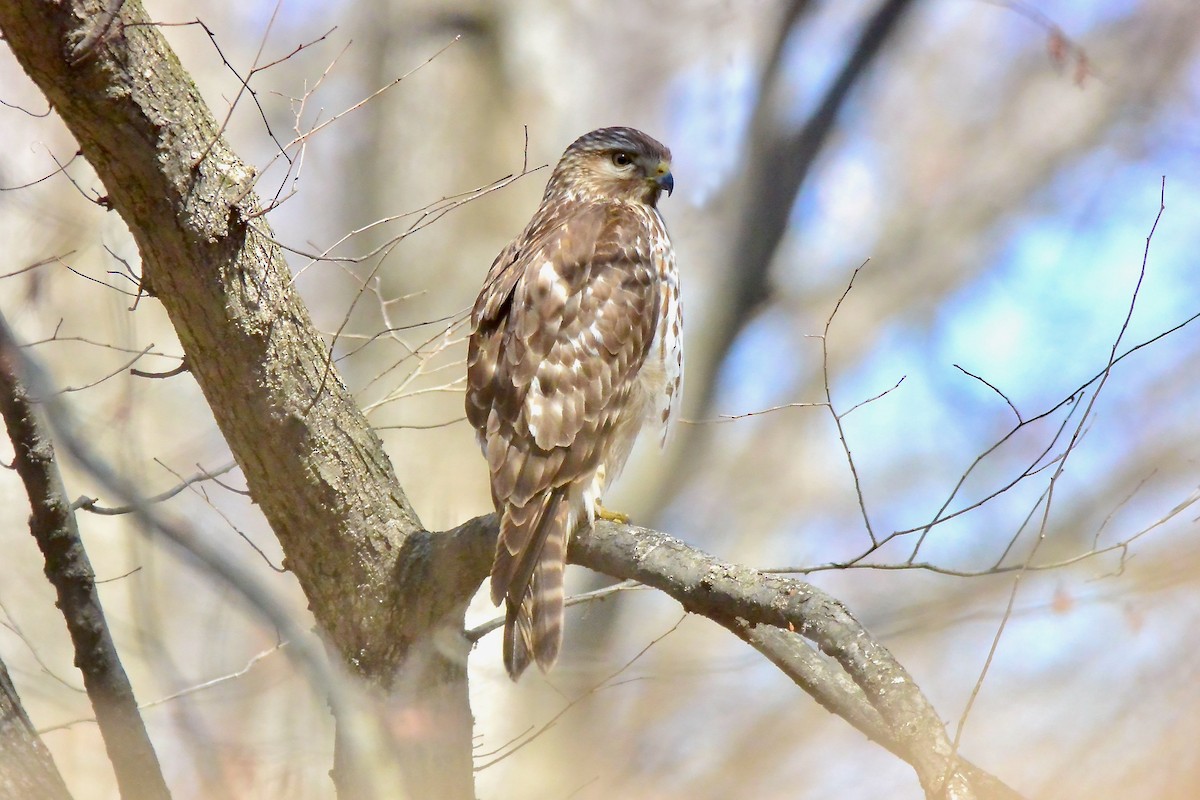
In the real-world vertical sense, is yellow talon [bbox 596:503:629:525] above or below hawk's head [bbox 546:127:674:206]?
below

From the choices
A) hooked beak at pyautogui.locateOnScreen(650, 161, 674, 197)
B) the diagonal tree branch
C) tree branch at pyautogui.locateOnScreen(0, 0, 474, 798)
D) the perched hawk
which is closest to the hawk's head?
hooked beak at pyautogui.locateOnScreen(650, 161, 674, 197)

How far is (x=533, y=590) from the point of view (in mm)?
3455

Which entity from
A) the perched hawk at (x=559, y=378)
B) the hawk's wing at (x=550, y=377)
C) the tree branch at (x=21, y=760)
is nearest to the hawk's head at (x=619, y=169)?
the perched hawk at (x=559, y=378)

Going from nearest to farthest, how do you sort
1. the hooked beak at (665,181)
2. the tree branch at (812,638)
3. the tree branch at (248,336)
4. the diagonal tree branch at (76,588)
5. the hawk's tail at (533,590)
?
the tree branch at (812,638)
the tree branch at (248,336)
the diagonal tree branch at (76,588)
the hawk's tail at (533,590)
the hooked beak at (665,181)

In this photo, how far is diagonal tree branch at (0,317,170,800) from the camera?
3168 mm

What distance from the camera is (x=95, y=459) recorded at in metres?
2.75

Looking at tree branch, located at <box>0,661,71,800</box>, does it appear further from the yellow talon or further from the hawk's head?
the hawk's head

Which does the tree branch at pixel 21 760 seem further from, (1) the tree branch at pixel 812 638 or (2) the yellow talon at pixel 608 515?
(2) the yellow talon at pixel 608 515

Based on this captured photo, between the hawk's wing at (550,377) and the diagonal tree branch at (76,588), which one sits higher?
the hawk's wing at (550,377)

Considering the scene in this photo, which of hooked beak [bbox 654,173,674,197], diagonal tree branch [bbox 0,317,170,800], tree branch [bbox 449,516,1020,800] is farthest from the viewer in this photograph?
hooked beak [bbox 654,173,674,197]

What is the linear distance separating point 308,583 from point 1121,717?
3.47m

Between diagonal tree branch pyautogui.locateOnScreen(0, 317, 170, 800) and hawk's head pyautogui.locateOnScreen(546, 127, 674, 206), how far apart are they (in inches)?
93.9

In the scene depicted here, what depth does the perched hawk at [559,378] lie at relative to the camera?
136 inches

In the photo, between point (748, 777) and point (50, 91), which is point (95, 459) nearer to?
point (50, 91)
